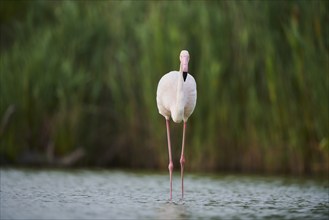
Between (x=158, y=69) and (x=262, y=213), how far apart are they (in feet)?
20.3

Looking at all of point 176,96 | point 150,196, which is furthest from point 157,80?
point 150,196

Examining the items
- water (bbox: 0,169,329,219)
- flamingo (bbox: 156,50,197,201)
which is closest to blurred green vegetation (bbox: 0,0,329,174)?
water (bbox: 0,169,329,219)

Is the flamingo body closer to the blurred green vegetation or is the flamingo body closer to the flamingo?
the flamingo

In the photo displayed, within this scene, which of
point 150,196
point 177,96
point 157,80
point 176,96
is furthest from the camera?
point 157,80

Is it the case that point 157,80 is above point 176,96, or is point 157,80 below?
above

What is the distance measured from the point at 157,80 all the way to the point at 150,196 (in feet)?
14.8

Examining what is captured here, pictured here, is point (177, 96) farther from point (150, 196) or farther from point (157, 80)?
point (157, 80)

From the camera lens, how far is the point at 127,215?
6992mm

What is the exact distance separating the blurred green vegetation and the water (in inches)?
40.6

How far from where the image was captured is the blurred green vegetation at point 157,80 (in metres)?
12.1

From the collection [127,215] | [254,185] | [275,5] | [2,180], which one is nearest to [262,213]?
[127,215]

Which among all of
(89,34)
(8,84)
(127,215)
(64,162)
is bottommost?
(127,215)

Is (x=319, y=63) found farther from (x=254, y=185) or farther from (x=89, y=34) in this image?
(x=89, y=34)

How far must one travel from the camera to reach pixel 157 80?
13.2 m
